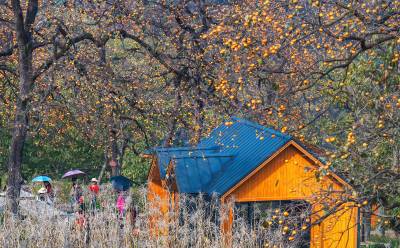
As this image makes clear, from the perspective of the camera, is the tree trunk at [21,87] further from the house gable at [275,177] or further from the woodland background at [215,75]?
the house gable at [275,177]

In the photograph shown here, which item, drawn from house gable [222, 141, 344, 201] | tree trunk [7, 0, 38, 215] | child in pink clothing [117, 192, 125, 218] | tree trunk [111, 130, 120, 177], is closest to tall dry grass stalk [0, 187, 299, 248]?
child in pink clothing [117, 192, 125, 218]

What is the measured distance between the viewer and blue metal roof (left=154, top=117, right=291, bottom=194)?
44.5 ft

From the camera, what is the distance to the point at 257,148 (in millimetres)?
14680

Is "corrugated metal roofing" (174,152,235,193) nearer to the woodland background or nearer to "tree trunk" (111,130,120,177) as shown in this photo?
the woodland background

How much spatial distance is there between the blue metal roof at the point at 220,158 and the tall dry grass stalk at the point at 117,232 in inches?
131

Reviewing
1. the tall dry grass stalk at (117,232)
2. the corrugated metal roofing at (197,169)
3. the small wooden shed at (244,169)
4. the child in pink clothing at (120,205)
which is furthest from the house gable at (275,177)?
the tall dry grass stalk at (117,232)

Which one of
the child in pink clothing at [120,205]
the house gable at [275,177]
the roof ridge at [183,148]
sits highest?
the roof ridge at [183,148]

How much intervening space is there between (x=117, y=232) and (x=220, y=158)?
530 centimetres

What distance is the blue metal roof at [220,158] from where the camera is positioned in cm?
1355

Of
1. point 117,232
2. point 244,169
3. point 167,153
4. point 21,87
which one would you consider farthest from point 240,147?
point 117,232

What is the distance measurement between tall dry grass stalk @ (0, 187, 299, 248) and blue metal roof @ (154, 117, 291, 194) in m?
3.34

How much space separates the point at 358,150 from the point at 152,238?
11.9 ft

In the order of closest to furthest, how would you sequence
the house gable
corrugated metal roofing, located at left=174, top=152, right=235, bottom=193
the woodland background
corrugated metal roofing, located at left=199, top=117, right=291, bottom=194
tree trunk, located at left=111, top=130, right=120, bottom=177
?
the woodland background < corrugated metal roofing, located at left=174, top=152, right=235, bottom=193 < corrugated metal roofing, located at left=199, top=117, right=291, bottom=194 < the house gable < tree trunk, located at left=111, top=130, right=120, bottom=177

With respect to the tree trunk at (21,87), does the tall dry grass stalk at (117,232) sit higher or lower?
lower
